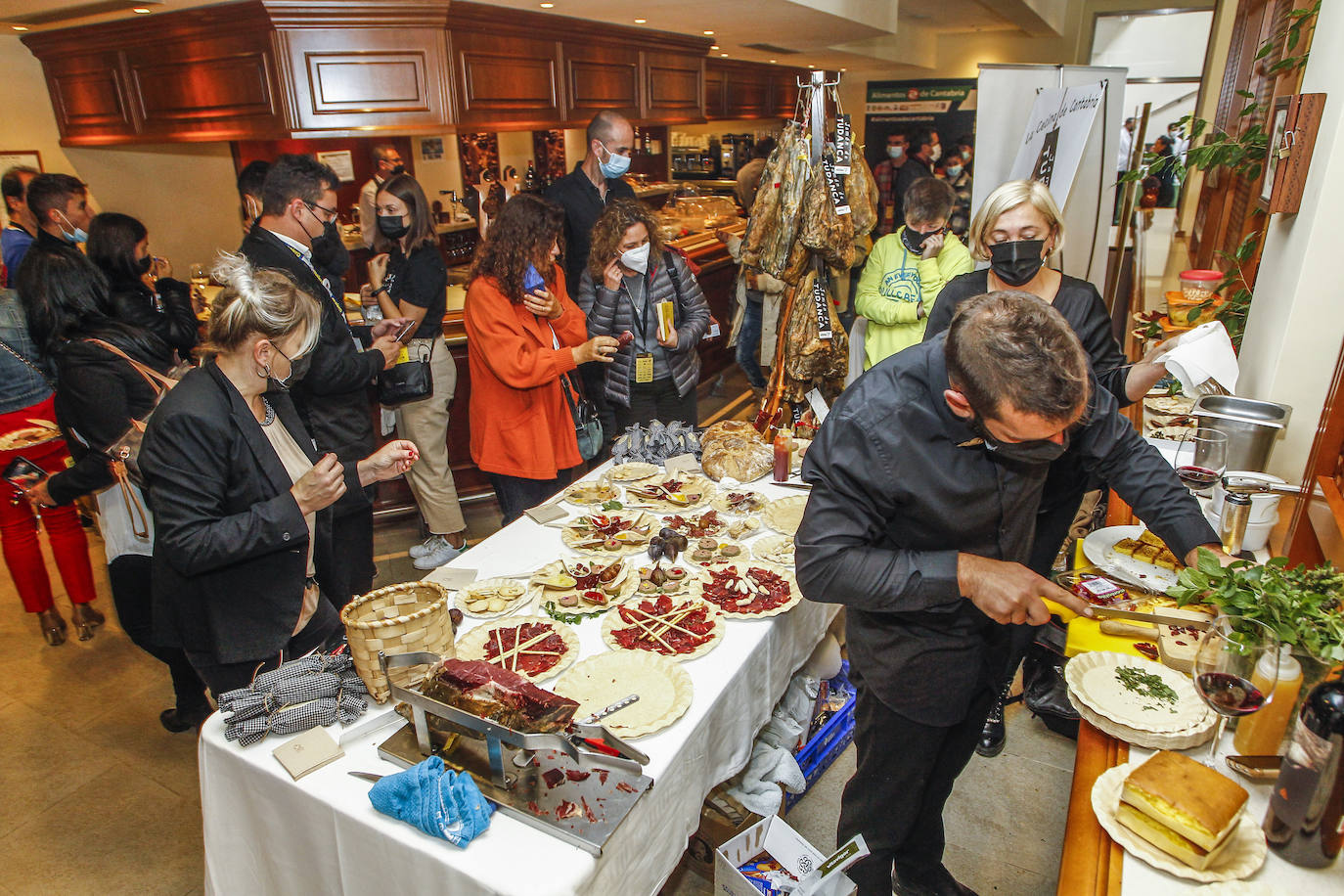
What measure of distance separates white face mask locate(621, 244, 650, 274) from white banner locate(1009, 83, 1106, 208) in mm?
2150

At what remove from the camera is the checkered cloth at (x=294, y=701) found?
163 cm

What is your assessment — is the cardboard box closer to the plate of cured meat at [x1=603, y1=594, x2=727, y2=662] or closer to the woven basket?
the plate of cured meat at [x1=603, y1=594, x2=727, y2=662]

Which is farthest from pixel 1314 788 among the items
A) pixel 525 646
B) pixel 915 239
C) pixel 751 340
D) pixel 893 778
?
pixel 751 340

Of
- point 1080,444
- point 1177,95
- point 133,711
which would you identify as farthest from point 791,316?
point 1177,95

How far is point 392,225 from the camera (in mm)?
3646

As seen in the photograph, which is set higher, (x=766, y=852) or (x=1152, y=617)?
(x=1152, y=617)

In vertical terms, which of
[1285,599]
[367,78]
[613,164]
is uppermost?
[367,78]

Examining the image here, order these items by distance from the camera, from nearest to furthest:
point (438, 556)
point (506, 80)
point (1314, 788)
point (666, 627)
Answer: point (1314, 788) → point (666, 627) → point (438, 556) → point (506, 80)

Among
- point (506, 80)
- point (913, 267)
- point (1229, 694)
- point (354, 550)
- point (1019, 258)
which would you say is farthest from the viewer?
point (506, 80)

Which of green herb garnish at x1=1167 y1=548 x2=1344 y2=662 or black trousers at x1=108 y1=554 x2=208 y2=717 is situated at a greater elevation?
green herb garnish at x1=1167 y1=548 x2=1344 y2=662

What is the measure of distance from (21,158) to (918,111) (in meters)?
7.36

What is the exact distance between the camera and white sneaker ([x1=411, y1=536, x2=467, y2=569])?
4.09m

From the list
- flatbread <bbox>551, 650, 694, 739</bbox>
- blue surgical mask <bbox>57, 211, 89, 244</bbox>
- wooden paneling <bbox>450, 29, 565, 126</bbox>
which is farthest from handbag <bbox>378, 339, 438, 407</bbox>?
flatbread <bbox>551, 650, 694, 739</bbox>

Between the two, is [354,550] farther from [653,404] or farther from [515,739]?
[515,739]
